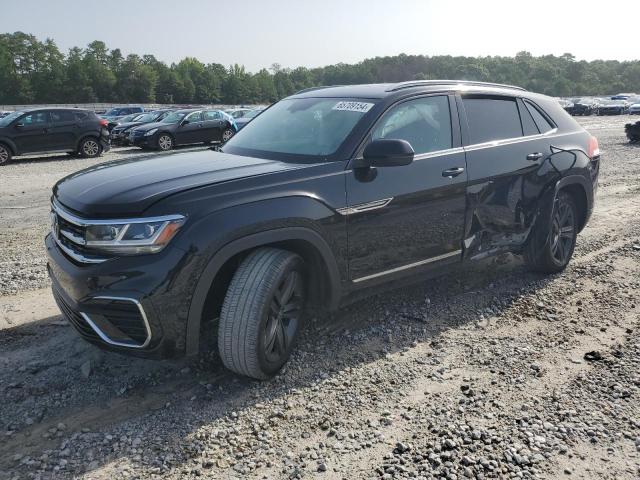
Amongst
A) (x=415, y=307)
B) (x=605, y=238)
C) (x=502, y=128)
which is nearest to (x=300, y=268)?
(x=415, y=307)

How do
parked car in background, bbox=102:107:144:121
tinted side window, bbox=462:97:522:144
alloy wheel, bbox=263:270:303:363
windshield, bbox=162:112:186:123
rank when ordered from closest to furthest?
alloy wheel, bbox=263:270:303:363 < tinted side window, bbox=462:97:522:144 < windshield, bbox=162:112:186:123 < parked car in background, bbox=102:107:144:121

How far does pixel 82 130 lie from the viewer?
16.8m

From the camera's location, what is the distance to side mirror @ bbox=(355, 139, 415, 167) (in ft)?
11.6

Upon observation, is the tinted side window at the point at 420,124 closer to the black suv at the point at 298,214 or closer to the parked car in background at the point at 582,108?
the black suv at the point at 298,214

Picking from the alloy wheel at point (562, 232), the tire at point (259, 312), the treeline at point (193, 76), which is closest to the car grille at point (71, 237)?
the tire at point (259, 312)

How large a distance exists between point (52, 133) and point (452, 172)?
50.3 ft

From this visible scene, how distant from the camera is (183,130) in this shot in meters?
19.2

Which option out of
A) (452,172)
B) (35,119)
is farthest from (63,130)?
(452,172)

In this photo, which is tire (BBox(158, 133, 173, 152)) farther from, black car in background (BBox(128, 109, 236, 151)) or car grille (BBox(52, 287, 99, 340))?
car grille (BBox(52, 287, 99, 340))

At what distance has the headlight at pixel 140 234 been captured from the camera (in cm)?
289

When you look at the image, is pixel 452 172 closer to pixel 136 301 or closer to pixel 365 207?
pixel 365 207

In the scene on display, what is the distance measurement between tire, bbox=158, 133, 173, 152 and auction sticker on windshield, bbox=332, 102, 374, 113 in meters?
15.7

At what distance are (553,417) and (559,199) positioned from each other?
269cm

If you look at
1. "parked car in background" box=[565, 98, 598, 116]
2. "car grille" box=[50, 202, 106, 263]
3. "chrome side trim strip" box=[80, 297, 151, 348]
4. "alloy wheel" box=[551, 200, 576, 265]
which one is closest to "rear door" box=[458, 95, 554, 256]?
"alloy wheel" box=[551, 200, 576, 265]
